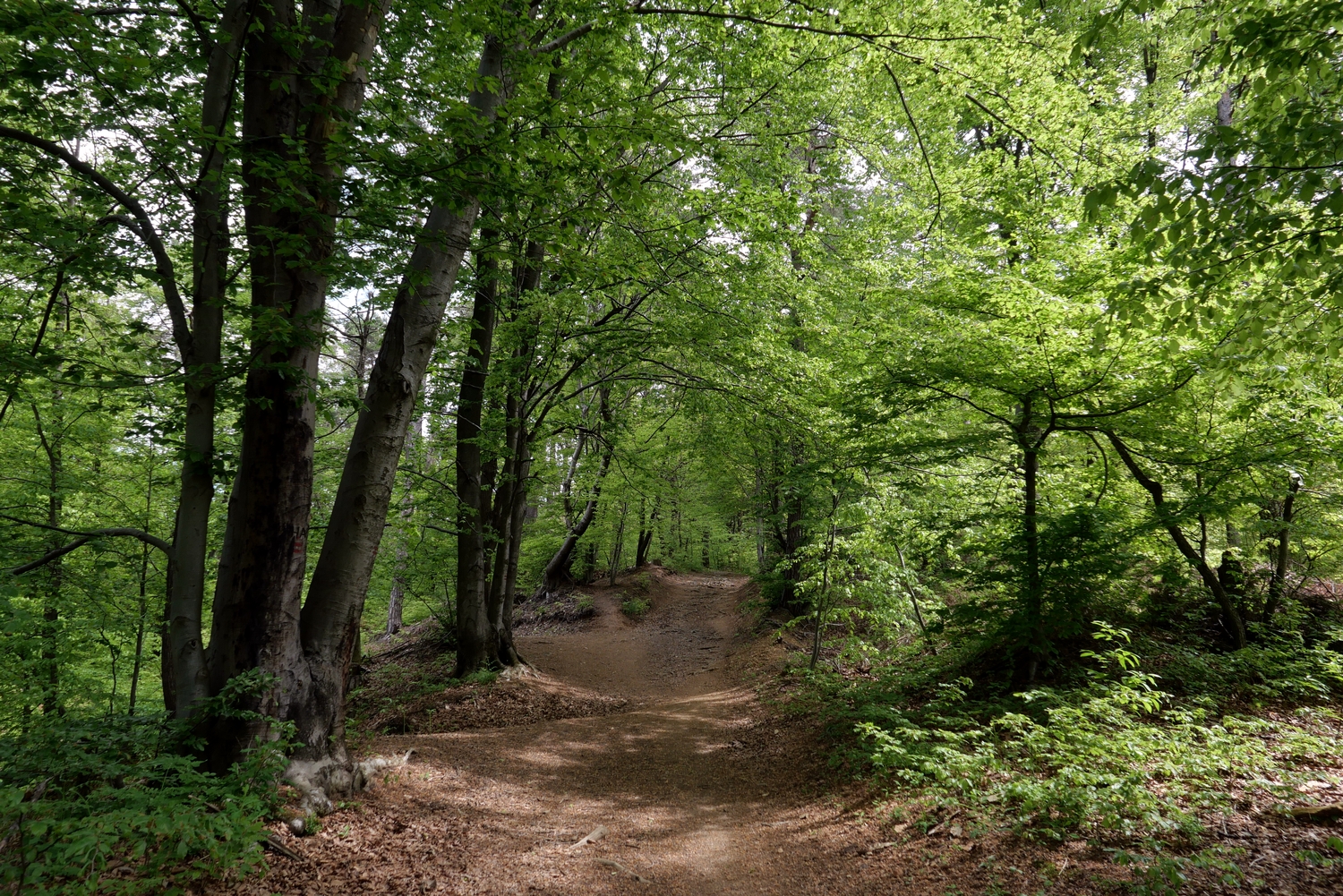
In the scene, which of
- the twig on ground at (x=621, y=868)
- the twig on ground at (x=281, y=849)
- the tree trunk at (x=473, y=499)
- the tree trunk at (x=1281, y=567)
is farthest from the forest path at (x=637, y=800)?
the tree trunk at (x=1281, y=567)

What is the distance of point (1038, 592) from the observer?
605cm

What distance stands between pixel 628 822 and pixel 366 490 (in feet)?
12.6

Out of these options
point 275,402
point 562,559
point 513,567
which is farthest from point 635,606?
point 275,402

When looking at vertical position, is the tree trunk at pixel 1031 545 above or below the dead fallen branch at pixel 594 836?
above

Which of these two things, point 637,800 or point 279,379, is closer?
point 279,379

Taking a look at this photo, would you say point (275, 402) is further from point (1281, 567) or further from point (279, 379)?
point (1281, 567)

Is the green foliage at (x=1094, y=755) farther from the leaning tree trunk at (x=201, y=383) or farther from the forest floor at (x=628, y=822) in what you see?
the leaning tree trunk at (x=201, y=383)

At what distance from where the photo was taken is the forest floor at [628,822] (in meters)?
4.02

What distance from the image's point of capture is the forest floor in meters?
4.02

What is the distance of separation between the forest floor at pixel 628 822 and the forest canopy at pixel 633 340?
0.67 metres

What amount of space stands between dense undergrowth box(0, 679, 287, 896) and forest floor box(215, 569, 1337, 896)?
13.7 inches

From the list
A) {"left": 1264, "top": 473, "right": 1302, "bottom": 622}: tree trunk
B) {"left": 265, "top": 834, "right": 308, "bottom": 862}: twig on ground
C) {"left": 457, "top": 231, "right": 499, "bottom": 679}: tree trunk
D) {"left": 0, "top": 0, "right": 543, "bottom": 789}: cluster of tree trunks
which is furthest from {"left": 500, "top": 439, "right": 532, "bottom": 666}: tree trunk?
{"left": 1264, "top": 473, "right": 1302, "bottom": 622}: tree trunk

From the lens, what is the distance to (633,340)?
30.7ft

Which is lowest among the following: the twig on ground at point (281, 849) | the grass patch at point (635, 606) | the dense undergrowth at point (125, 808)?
the grass patch at point (635, 606)
